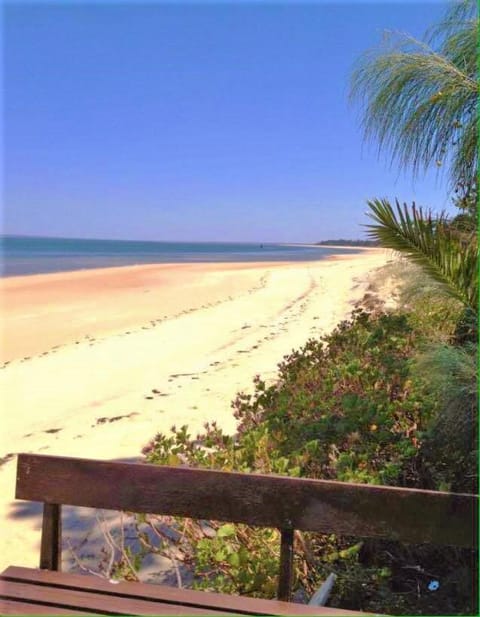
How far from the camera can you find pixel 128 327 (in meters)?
11.9

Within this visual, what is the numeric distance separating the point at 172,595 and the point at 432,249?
1606 mm

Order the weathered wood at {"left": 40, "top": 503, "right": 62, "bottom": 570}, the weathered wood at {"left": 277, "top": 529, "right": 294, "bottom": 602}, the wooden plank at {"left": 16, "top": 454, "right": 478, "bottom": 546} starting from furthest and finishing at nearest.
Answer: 1. the weathered wood at {"left": 40, "top": 503, "right": 62, "bottom": 570}
2. the weathered wood at {"left": 277, "top": 529, "right": 294, "bottom": 602}
3. the wooden plank at {"left": 16, "top": 454, "right": 478, "bottom": 546}

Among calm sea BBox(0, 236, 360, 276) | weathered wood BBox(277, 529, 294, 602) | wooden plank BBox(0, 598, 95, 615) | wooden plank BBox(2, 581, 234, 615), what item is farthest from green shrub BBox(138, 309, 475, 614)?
calm sea BBox(0, 236, 360, 276)

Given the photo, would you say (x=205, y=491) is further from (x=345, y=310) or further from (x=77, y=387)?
(x=345, y=310)

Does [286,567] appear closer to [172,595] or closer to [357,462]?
[172,595]

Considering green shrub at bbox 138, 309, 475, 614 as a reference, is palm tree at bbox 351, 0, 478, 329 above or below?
above

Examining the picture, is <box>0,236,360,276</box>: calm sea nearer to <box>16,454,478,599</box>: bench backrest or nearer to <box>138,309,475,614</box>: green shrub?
<box>138,309,475,614</box>: green shrub

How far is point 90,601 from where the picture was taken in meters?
1.78

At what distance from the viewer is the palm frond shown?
2.21 metres

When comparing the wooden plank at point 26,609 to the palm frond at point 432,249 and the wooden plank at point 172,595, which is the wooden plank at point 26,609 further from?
the palm frond at point 432,249

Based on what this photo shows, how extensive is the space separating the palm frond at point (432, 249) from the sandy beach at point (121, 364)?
1.61m

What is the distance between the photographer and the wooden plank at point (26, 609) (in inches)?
67.6

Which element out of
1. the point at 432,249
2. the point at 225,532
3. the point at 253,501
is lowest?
the point at 225,532

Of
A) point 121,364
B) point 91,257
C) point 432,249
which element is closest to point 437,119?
point 432,249
